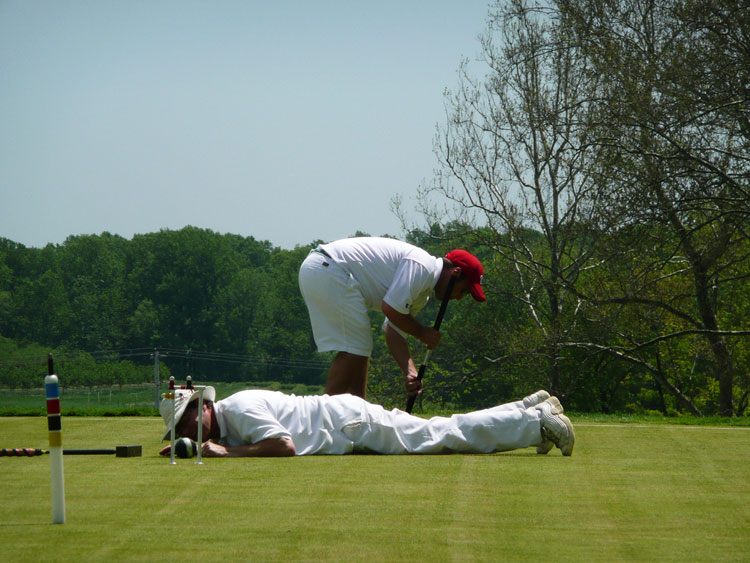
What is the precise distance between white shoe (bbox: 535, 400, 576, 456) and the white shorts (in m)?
1.53

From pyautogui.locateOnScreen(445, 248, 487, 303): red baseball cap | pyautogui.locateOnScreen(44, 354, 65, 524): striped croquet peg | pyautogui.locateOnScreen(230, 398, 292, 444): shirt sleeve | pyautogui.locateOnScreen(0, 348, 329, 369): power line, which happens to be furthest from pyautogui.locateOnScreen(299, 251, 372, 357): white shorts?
pyautogui.locateOnScreen(0, 348, 329, 369): power line

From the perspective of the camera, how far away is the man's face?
5.43 m

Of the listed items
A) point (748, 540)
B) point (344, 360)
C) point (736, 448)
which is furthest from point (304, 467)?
point (736, 448)

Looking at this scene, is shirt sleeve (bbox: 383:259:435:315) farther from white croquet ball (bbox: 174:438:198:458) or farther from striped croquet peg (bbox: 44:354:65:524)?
striped croquet peg (bbox: 44:354:65:524)

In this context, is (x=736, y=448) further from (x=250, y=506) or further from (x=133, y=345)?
(x=133, y=345)

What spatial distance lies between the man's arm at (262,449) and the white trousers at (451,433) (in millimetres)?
384

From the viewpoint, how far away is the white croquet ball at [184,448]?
521 centimetres

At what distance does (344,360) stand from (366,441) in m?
1.06

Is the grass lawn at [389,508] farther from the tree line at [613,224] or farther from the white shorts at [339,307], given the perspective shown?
the tree line at [613,224]

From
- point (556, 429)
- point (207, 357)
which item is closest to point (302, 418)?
point (556, 429)

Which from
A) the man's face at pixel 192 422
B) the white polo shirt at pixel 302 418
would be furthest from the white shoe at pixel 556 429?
the man's face at pixel 192 422

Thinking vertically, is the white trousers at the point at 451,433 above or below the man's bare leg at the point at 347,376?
below

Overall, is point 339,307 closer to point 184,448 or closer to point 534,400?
point 534,400

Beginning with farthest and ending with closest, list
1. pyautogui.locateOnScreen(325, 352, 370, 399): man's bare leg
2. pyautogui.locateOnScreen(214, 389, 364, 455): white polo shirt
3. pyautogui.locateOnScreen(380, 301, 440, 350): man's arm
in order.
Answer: pyautogui.locateOnScreen(325, 352, 370, 399): man's bare leg < pyautogui.locateOnScreen(380, 301, 440, 350): man's arm < pyautogui.locateOnScreen(214, 389, 364, 455): white polo shirt
